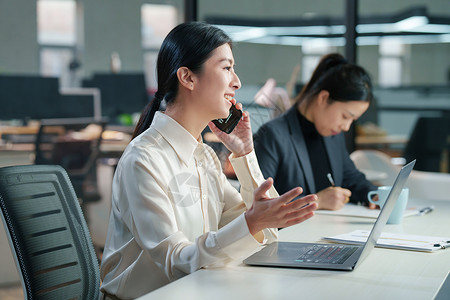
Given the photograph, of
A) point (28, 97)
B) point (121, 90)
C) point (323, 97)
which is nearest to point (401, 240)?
point (323, 97)

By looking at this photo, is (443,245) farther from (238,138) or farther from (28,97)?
(28,97)

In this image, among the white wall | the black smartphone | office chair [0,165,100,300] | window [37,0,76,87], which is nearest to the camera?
office chair [0,165,100,300]

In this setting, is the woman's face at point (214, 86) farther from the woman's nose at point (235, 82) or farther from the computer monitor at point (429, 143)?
the computer monitor at point (429, 143)

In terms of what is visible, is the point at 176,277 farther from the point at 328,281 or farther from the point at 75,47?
the point at 75,47

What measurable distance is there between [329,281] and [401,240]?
49 cm

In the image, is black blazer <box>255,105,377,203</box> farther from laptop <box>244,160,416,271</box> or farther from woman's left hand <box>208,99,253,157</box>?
laptop <box>244,160,416,271</box>

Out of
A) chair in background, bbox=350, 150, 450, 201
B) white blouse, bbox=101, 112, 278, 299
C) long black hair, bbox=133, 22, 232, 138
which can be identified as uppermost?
long black hair, bbox=133, 22, 232, 138

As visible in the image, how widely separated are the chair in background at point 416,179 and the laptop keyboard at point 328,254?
6.07 ft

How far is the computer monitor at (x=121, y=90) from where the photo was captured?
18.9ft

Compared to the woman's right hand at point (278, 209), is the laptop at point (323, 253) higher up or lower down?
lower down

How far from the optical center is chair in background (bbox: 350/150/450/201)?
3.47 meters

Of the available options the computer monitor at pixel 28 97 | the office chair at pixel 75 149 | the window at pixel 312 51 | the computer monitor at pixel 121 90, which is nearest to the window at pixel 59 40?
the computer monitor at pixel 121 90

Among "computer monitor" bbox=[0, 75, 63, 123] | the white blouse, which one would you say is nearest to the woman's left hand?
the white blouse

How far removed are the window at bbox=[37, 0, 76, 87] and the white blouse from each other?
10.8 feet
